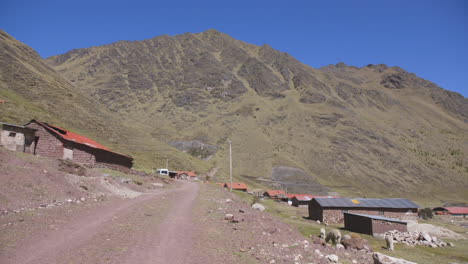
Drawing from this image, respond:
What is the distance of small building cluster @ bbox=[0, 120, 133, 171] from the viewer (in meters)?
30.7

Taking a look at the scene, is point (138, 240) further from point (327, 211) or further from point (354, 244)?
point (327, 211)

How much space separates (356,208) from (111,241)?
141ft

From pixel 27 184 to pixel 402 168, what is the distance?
18313 centimetres

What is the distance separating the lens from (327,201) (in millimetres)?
46688

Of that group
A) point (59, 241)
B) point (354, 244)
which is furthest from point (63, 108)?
point (354, 244)

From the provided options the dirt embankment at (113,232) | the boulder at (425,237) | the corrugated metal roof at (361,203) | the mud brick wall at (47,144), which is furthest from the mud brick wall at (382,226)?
the mud brick wall at (47,144)

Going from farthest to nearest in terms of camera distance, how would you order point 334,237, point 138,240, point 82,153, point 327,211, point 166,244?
point 327,211 → point 82,153 → point 334,237 → point 138,240 → point 166,244

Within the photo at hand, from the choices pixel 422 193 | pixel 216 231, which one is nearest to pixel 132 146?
pixel 216 231

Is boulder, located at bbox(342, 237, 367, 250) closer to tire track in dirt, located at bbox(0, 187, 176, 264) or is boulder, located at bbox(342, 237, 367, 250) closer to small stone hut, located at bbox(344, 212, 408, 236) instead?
tire track in dirt, located at bbox(0, 187, 176, 264)

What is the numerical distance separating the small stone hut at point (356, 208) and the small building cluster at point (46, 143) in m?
33.5

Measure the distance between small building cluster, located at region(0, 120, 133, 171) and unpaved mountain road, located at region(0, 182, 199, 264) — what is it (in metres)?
19.6

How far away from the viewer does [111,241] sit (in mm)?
11914

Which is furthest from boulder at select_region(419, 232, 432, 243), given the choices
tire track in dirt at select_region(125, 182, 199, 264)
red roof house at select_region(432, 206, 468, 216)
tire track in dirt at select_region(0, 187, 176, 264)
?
red roof house at select_region(432, 206, 468, 216)

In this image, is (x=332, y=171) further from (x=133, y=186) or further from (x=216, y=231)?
(x=216, y=231)
